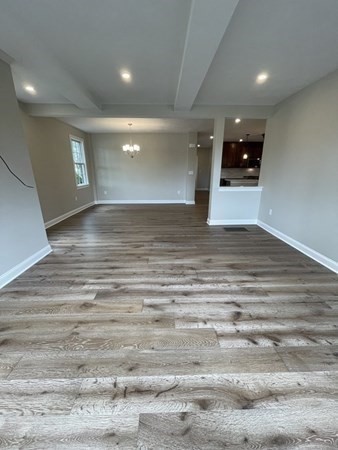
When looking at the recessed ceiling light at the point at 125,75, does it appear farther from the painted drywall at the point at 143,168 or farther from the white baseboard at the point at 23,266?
the painted drywall at the point at 143,168

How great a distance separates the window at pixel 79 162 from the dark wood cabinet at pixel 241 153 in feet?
20.0

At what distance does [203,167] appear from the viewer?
39.3 feet

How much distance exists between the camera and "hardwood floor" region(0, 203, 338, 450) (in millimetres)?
1023

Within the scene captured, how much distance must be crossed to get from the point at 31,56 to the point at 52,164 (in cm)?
307

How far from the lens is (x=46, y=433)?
1.01 m

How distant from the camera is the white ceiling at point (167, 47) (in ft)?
5.29

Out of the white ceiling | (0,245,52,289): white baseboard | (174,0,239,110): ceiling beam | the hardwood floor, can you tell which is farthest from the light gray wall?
(0,245,52,289): white baseboard

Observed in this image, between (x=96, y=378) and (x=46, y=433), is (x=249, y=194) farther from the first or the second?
(x=46, y=433)

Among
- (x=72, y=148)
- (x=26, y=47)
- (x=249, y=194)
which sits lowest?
(x=249, y=194)

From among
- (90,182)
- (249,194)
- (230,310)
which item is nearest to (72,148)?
(90,182)

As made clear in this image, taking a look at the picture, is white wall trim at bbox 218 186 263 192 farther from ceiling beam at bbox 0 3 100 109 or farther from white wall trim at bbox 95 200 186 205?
white wall trim at bbox 95 200 186 205

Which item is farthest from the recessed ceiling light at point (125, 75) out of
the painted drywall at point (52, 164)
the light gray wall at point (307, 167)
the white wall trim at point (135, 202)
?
the white wall trim at point (135, 202)

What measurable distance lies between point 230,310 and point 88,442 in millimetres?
1373

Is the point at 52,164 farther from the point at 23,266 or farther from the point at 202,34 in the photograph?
the point at 202,34
